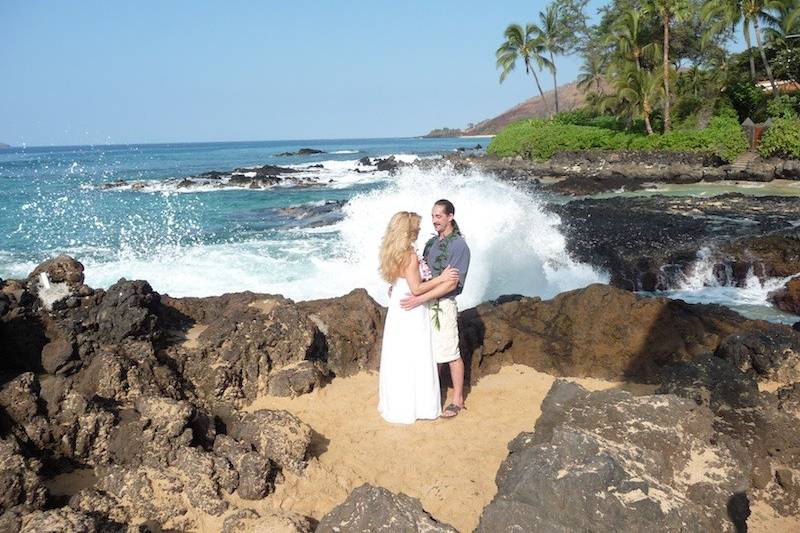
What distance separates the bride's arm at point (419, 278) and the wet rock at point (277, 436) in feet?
4.14

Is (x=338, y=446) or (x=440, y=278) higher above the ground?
(x=440, y=278)

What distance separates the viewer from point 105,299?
194 inches

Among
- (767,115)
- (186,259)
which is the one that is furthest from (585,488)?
(767,115)

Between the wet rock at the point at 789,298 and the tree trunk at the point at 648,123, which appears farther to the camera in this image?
the tree trunk at the point at 648,123

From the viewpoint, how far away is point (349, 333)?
18.2ft

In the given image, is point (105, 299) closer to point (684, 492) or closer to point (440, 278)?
point (440, 278)

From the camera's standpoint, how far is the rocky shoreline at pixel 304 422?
Answer: 2.57 metres

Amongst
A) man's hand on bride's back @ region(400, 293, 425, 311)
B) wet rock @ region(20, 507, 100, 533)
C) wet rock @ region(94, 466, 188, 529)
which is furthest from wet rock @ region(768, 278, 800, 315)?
wet rock @ region(20, 507, 100, 533)

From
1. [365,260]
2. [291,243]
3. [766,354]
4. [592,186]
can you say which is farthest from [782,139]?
[766,354]

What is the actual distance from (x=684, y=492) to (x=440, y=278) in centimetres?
217

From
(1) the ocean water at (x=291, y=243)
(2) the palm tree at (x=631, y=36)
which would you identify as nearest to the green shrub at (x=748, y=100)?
(2) the palm tree at (x=631, y=36)

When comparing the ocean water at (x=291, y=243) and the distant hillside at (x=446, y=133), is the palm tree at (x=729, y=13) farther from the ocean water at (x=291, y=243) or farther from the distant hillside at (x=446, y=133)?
the distant hillside at (x=446, y=133)

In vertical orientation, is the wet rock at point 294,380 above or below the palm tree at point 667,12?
below

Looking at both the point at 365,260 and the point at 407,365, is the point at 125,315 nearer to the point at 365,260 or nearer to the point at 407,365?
the point at 407,365
